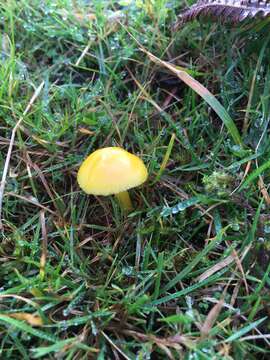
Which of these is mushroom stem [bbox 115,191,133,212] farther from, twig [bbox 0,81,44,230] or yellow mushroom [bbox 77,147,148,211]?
twig [bbox 0,81,44,230]

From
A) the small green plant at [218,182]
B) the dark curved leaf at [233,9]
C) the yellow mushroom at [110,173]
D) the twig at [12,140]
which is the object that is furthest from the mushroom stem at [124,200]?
the dark curved leaf at [233,9]

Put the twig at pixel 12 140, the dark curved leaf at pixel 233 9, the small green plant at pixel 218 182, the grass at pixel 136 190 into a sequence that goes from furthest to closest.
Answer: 1. the dark curved leaf at pixel 233 9
2. the twig at pixel 12 140
3. the small green plant at pixel 218 182
4. the grass at pixel 136 190

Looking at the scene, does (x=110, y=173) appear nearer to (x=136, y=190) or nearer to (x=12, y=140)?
(x=136, y=190)

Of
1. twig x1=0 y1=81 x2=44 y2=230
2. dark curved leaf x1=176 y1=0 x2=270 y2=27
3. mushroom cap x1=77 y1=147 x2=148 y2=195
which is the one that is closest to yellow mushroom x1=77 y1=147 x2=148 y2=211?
mushroom cap x1=77 y1=147 x2=148 y2=195

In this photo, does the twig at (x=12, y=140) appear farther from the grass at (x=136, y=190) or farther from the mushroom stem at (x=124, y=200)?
the mushroom stem at (x=124, y=200)

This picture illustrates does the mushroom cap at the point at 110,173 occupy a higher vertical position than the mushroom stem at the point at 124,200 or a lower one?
higher
